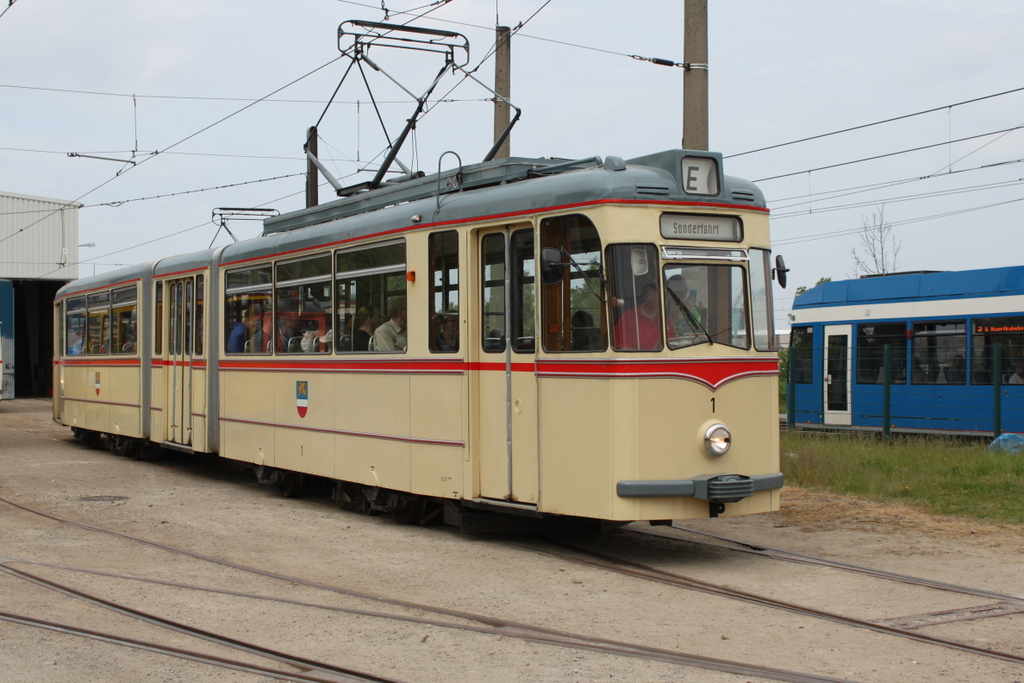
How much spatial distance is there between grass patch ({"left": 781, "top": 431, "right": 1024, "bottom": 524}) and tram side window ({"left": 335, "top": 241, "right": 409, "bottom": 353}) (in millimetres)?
5759

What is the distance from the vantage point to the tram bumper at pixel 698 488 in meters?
7.92

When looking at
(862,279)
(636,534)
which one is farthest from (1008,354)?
(636,534)

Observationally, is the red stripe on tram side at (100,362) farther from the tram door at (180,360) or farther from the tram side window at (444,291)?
the tram side window at (444,291)

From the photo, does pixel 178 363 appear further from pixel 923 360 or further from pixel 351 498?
pixel 923 360

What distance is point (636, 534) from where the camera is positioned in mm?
9984

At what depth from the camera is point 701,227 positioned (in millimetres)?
8406

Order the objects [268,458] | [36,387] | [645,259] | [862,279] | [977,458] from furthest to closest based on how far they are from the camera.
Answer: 1. [36,387]
2. [862,279]
3. [977,458]
4. [268,458]
5. [645,259]

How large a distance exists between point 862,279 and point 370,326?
13632mm

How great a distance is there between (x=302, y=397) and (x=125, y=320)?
6587mm

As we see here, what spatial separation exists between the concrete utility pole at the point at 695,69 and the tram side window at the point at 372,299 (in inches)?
142

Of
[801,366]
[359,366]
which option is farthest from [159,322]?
[801,366]

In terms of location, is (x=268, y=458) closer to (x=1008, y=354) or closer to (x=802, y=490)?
(x=802, y=490)

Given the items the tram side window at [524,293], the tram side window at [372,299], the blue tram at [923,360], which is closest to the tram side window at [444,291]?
the tram side window at [372,299]

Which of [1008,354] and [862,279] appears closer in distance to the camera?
[1008,354]
